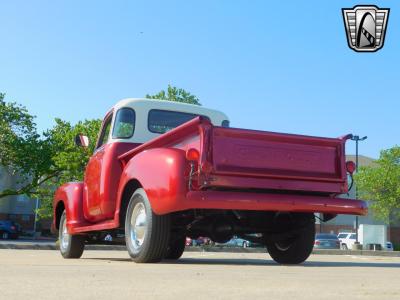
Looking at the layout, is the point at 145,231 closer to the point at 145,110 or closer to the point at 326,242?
the point at 145,110

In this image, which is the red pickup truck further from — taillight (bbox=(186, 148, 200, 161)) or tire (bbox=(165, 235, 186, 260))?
tire (bbox=(165, 235, 186, 260))

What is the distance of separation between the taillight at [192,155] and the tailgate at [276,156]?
172 mm

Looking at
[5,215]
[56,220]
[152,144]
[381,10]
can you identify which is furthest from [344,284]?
[5,215]

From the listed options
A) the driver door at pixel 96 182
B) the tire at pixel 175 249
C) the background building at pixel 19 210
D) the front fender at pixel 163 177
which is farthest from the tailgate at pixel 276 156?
the background building at pixel 19 210

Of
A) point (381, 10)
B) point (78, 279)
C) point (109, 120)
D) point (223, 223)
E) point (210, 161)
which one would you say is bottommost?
point (78, 279)

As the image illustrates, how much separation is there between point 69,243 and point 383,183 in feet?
151

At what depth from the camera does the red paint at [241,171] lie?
20.6 feet

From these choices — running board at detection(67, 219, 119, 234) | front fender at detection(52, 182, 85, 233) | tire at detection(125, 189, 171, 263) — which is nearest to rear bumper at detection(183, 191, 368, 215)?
tire at detection(125, 189, 171, 263)

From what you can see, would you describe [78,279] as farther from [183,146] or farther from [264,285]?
[183,146]

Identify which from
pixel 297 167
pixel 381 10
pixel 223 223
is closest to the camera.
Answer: pixel 297 167

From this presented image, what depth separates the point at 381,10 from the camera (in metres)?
11.9

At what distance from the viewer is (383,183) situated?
5184cm

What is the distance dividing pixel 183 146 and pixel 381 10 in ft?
23.4

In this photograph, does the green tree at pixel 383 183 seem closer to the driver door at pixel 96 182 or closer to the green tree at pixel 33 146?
the green tree at pixel 33 146
